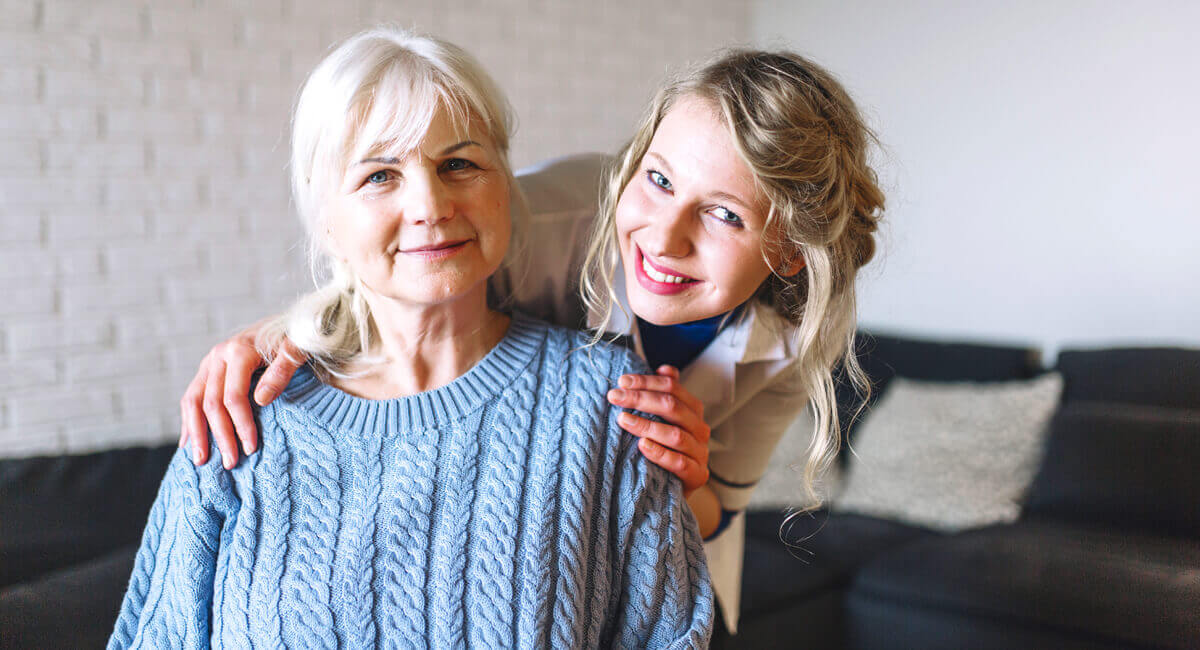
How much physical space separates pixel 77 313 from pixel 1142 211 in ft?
11.9

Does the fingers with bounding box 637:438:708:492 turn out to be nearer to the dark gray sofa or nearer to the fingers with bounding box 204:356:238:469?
the fingers with bounding box 204:356:238:469

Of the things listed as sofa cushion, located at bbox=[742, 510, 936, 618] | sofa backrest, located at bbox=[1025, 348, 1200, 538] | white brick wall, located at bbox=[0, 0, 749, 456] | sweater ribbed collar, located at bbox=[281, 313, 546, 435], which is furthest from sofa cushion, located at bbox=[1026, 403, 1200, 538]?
sweater ribbed collar, located at bbox=[281, 313, 546, 435]

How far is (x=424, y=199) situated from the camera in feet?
3.79

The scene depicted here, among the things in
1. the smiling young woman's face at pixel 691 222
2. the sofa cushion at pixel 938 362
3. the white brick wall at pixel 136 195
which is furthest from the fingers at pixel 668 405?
the sofa cushion at pixel 938 362

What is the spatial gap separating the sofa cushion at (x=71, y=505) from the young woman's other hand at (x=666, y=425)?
5.26 feet

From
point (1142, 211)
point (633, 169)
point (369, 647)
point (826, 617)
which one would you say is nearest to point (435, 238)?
point (633, 169)

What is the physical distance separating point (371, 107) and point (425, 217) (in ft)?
0.55

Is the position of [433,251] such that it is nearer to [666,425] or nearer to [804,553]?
[666,425]

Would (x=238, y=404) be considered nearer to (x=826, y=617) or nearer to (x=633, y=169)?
(x=633, y=169)

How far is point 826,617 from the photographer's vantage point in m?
2.69

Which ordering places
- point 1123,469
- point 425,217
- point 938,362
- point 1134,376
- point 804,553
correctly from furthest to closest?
point 938,362
point 804,553
point 1134,376
point 1123,469
point 425,217

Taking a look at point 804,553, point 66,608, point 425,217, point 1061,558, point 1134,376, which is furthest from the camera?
point 804,553

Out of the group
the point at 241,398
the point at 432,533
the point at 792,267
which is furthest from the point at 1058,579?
the point at 241,398

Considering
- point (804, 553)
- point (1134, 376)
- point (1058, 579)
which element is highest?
point (1134, 376)
